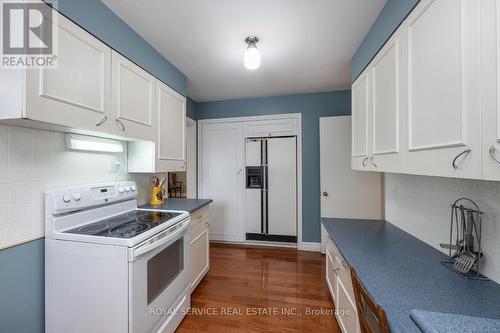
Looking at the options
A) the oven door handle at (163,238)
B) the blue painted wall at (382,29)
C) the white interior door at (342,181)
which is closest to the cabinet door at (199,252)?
the oven door handle at (163,238)

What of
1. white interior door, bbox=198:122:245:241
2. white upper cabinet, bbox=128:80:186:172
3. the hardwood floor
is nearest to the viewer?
the hardwood floor

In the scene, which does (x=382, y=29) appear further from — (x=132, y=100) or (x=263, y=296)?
(x=263, y=296)

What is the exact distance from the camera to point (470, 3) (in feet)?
2.26

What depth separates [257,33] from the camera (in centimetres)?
176

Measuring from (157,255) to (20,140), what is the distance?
1039 mm

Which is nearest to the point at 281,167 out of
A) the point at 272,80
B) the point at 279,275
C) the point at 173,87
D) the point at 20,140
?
the point at 272,80

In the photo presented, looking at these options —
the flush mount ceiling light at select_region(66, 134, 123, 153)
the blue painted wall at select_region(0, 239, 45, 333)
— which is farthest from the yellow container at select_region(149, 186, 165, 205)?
the blue painted wall at select_region(0, 239, 45, 333)

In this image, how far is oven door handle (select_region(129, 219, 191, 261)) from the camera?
1171mm

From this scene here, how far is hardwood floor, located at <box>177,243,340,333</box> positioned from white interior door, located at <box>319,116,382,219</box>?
848 millimetres

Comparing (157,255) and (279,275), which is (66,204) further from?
(279,275)

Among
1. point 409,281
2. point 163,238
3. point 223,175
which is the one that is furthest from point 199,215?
point 409,281

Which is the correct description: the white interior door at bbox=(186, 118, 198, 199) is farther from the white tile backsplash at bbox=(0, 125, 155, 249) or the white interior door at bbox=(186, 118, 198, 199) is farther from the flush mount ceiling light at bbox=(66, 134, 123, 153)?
the white tile backsplash at bbox=(0, 125, 155, 249)

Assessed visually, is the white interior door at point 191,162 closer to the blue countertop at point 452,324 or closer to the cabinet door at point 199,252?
the cabinet door at point 199,252

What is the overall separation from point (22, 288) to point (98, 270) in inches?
16.5
